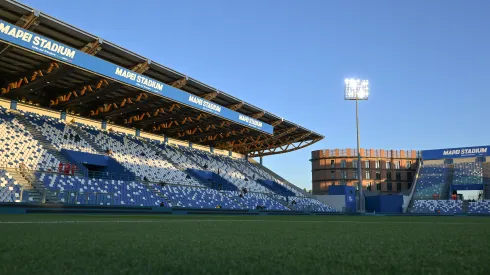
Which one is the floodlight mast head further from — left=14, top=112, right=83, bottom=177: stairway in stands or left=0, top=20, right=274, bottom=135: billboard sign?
left=14, top=112, right=83, bottom=177: stairway in stands

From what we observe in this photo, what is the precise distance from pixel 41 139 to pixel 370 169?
4607 centimetres

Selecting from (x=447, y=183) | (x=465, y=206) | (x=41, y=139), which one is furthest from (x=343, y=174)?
(x=41, y=139)

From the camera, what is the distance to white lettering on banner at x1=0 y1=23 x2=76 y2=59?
1867cm

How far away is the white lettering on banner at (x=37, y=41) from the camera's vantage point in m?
18.7

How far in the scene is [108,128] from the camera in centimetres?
3462

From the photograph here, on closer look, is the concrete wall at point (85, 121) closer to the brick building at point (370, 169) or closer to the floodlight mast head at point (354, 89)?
the floodlight mast head at point (354, 89)

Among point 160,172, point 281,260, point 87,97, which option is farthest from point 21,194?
point 281,260

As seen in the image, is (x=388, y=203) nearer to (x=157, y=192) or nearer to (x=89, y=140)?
(x=157, y=192)

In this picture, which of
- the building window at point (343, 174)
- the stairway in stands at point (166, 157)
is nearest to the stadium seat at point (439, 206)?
the building window at point (343, 174)

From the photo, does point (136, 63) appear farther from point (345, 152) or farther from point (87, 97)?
point (345, 152)

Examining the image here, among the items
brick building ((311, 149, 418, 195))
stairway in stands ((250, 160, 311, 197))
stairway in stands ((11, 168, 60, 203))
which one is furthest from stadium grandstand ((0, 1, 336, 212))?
brick building ((311, 149, 418, 195))

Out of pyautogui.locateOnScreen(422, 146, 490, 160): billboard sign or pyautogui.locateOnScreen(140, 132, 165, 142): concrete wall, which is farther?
pyautogui.locateOnScreen(422, 146, 490, 160): billboard sign

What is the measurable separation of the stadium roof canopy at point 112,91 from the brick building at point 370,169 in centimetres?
1631

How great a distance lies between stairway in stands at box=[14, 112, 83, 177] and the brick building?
40.5 meters
